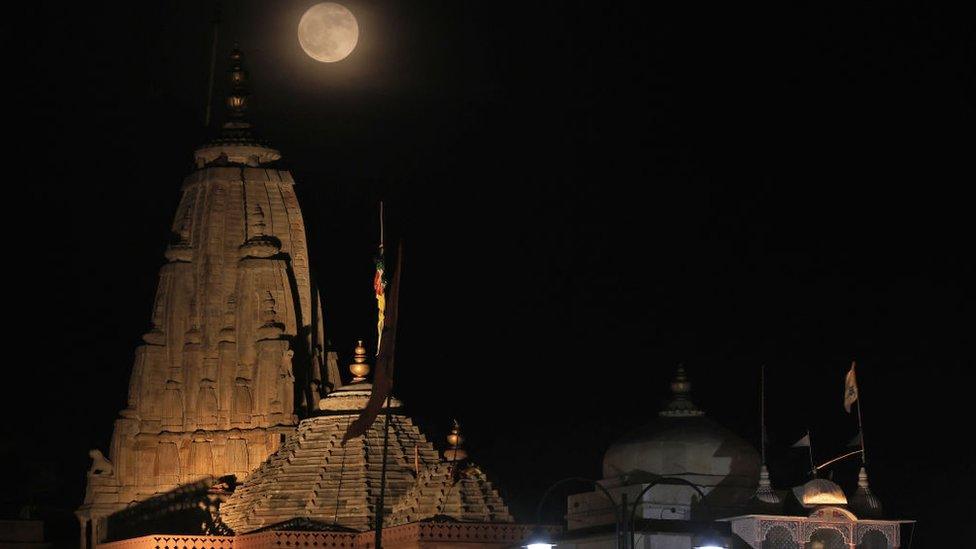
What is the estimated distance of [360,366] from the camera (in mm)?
104312

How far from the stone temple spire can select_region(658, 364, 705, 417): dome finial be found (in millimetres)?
23968

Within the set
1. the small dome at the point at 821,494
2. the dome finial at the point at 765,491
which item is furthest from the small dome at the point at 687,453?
the small dome at the point at 821,494

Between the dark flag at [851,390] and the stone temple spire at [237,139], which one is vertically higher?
the stone temple spire at [237,139]

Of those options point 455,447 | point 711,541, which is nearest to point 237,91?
point 455,447

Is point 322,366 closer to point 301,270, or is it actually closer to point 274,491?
point 301,270

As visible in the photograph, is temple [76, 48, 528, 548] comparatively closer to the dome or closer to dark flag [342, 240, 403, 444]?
the dome

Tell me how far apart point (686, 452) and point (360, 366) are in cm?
1483

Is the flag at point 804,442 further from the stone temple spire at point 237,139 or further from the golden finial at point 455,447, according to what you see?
the stone temple spire at point 237,139

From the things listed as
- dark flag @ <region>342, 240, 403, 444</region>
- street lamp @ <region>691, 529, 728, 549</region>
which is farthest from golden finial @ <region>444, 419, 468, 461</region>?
street lamp @ <region>691, 529, 728, 549</region>

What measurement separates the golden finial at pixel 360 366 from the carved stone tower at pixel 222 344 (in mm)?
4837

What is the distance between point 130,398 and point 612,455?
24172mm

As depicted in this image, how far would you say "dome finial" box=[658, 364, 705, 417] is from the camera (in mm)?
96688

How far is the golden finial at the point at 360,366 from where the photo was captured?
4102 inches

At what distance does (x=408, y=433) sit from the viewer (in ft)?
336
